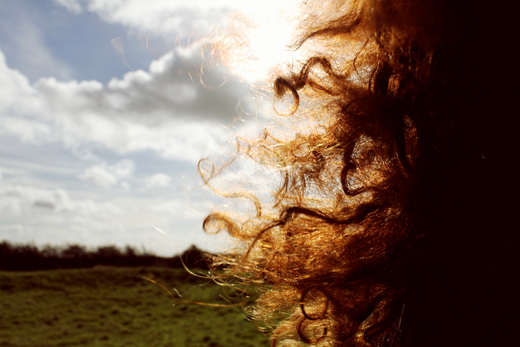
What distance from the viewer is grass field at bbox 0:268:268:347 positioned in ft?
31.1

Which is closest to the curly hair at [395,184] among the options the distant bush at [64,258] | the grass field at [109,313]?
the grass field at [109,313]

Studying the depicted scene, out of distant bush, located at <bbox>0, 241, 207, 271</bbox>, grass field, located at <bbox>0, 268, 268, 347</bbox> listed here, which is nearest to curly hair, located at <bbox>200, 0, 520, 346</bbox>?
grass field, located at <bbox>0, 268, 268, 347</bbox>

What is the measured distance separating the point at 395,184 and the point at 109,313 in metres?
12.0

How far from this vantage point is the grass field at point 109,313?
31.1 ft

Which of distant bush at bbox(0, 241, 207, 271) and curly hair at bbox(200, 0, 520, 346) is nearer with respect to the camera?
curly hair at bbox(200, 0, 520, 346)

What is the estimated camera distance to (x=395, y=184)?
1.13 m

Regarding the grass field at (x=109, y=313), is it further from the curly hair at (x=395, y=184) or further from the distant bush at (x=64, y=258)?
the curly hair at (x=395, y=184)

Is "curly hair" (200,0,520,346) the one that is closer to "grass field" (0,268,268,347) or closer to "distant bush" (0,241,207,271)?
"grass field" (0,268,268,347)

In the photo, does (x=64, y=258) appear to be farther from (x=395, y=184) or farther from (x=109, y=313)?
(x=395, y=184)

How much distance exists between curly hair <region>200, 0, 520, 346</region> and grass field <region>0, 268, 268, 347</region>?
26.6ft

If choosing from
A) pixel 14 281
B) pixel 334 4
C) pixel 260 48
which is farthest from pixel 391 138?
pixel 14 281

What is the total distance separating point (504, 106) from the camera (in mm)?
927

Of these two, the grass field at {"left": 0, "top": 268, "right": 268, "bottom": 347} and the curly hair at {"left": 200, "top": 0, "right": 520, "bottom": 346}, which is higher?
the curly hair at {"left": 200, "top": 0, "right": 520, "bottom": 346}

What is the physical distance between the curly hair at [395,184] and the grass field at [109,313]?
810 centimetres
